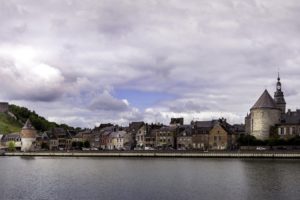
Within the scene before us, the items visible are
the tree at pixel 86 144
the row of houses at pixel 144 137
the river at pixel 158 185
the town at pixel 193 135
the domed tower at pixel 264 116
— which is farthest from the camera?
the tree at pixel 86 144

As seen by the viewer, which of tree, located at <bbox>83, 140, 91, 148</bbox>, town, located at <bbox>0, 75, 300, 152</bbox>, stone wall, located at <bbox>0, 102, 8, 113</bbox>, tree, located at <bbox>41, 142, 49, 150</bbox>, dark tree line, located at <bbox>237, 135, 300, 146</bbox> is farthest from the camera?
stone wall, located at <bbox>0, 102, 8, 113</bbox>

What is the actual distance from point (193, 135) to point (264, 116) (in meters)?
17.0

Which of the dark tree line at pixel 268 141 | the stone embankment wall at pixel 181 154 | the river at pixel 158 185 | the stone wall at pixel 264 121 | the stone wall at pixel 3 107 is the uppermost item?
the stone wall at pixel 3 107

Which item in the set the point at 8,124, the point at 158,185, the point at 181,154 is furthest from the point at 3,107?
the point at 158,185

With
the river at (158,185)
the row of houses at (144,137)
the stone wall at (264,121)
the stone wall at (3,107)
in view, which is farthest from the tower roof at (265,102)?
the stone wall at (3,107)

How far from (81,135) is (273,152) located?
65567 mm

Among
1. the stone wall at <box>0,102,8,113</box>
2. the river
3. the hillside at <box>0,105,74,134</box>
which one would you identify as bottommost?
the river

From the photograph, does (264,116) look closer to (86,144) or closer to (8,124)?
(86,144)

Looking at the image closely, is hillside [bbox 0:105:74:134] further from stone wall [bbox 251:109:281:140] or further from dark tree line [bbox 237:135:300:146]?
dark tree line [bbox 237:135:300:146]

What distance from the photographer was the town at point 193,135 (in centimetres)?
10119

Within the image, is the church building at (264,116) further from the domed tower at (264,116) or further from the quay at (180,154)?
the quay at (180,154)

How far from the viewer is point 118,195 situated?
36.7 metres

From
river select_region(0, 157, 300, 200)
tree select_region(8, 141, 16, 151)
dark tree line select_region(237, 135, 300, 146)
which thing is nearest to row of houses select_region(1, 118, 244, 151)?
tree select_region(8, 141, 16, 151)

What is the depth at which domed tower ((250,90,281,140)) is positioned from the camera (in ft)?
336
